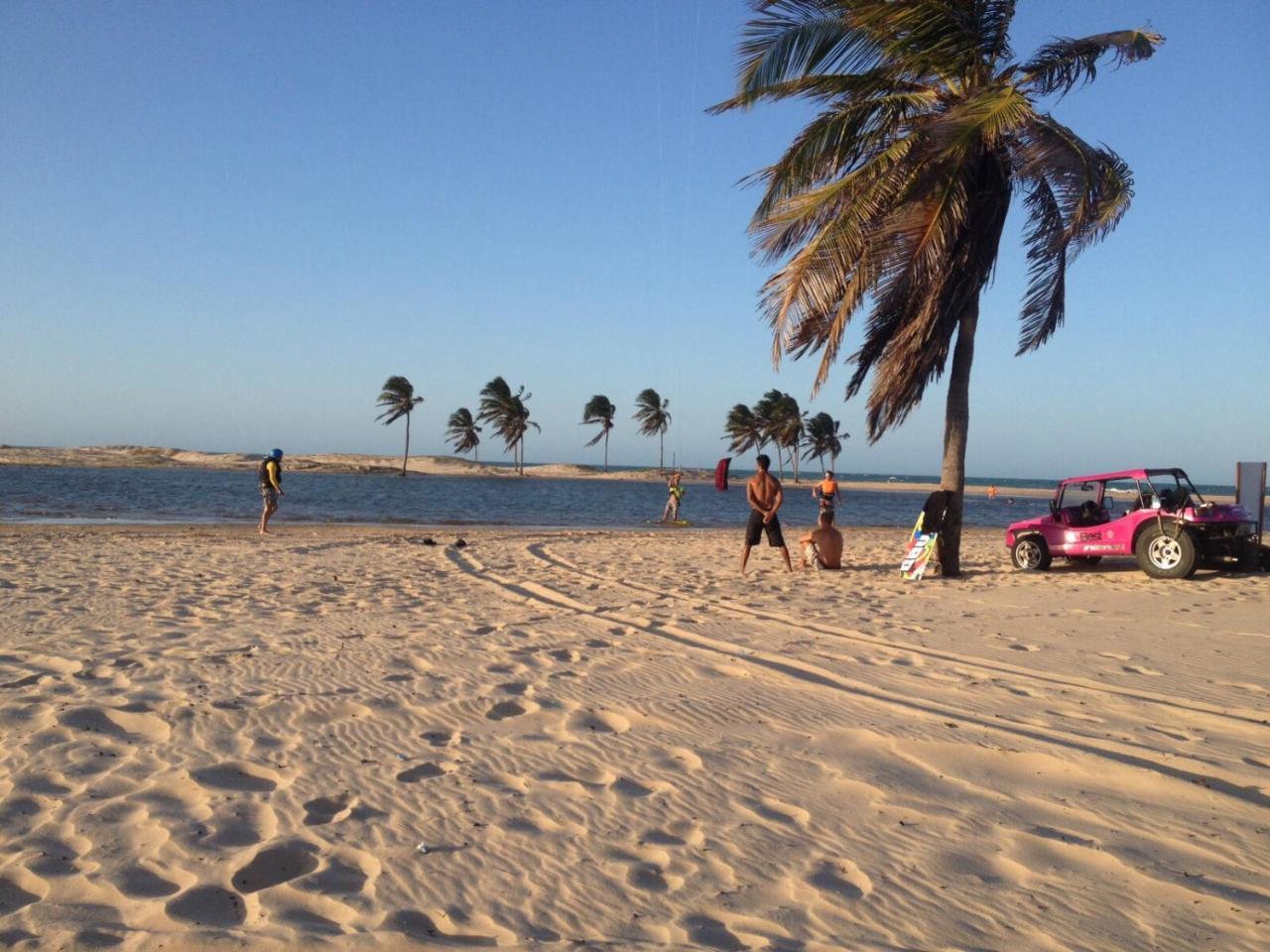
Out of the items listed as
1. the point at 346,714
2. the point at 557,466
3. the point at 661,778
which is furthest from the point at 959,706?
the point at 557,466

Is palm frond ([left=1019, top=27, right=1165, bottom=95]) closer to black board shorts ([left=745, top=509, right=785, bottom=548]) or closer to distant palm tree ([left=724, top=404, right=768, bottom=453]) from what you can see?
black board shorts ([left=745, top=509, right=785, bottom=548])

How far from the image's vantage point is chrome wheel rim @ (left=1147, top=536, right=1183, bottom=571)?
1177 centimetres

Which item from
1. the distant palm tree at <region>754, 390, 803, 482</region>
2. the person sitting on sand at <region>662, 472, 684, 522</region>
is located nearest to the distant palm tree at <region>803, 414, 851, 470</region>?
the distant palm tree at <region>754, 390, 803, 482</region>

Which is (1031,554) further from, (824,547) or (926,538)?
(824,547)

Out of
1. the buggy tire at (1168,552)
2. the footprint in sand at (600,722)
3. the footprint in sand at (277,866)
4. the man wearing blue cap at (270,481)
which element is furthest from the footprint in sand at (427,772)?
the man wearing blue cap at (270,481)

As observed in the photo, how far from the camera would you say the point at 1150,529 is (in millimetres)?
12070

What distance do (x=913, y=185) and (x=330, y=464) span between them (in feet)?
326

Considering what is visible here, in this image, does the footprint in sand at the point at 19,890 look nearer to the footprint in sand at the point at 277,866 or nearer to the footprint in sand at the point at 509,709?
the footprint in sand at the point at 277,866

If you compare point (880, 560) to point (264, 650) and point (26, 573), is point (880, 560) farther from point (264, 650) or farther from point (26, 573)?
point (26, 573)

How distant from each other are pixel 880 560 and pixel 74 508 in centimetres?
2544

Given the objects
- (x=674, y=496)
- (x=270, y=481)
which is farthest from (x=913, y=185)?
(x=674, y=496)

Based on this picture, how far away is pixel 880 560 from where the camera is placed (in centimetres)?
1470

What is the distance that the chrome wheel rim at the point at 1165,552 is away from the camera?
11773 mm

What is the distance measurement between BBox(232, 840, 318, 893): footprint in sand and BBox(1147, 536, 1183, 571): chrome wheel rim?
477 inches
